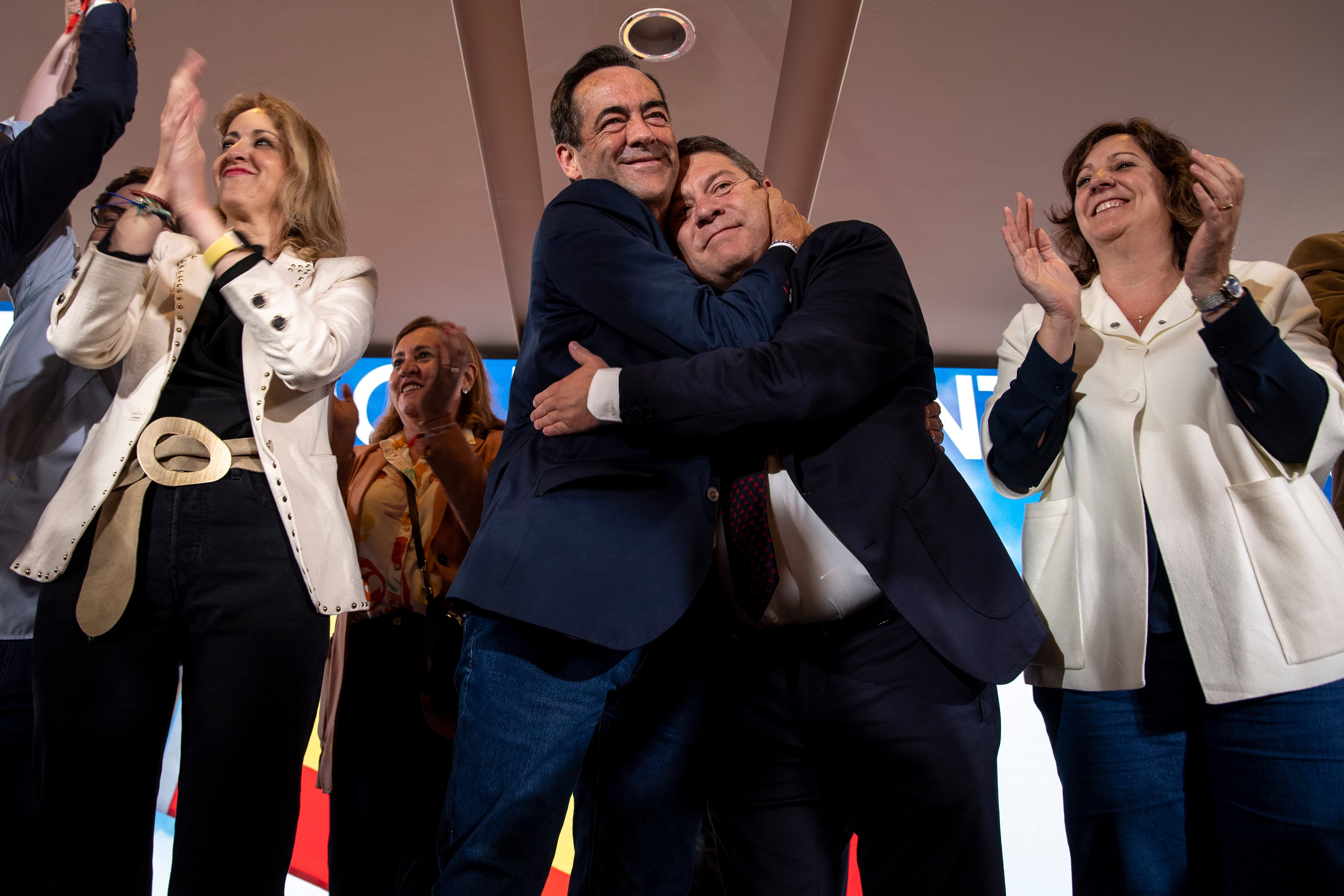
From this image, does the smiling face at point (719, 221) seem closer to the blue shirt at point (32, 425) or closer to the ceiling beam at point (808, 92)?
the blue shirt at point (32, 425)

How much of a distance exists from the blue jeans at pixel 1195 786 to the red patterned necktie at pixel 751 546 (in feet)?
2.28

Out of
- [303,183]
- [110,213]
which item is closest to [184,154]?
[110,213]

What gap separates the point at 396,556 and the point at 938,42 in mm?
2500

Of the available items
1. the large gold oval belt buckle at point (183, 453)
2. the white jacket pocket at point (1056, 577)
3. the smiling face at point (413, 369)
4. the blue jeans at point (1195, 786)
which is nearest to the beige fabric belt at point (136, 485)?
the large gold oval belt buckle at point (183, 453)

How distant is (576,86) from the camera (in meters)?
1.79

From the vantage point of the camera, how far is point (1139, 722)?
1.53 m

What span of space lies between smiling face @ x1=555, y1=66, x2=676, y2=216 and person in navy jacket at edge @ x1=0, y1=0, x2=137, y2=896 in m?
0.87

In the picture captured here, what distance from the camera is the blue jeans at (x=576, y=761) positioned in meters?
1.12

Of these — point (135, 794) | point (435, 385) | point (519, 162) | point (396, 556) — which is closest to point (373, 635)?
point (396, 556)

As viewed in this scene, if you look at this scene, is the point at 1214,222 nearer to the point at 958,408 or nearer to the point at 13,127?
the point at 13,127

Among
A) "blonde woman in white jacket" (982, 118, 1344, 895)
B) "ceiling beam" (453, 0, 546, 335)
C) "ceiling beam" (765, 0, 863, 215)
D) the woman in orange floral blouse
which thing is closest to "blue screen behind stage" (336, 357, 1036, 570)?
"ceiling beam" (453, 0, 546, 335)

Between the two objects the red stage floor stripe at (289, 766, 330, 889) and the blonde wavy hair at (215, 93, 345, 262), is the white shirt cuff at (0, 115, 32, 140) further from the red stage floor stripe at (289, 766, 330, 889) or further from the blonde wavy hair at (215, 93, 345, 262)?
the red stage floor stripe at (289, 766, 330, 889)

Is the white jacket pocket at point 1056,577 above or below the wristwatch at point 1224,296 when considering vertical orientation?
below

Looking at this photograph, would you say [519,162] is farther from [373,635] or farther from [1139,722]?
[1139,722]
